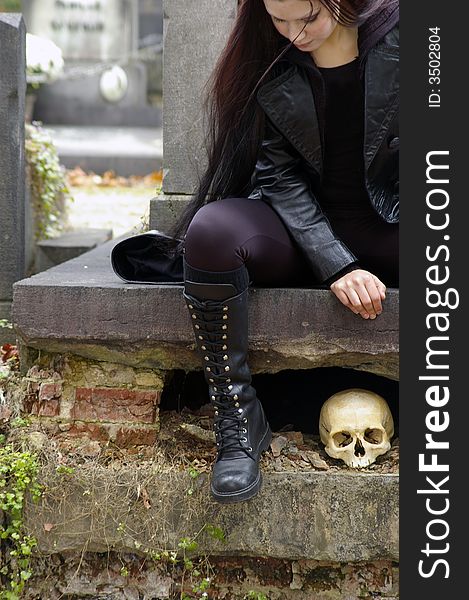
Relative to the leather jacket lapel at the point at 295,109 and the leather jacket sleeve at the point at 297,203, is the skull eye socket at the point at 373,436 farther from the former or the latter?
the leather jacket lapel at the point at 295,109

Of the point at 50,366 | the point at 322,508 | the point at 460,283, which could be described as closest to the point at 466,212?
the point at 460,283

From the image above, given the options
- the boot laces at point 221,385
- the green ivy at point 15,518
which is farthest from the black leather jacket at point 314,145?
the green ivy at point 15,518

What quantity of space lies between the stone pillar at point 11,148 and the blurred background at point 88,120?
22.4 inches

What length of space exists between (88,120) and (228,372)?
1067cm

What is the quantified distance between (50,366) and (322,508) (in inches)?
40.6

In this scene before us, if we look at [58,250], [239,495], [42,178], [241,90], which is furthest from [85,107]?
[239,495]

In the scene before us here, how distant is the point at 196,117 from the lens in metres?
3.73

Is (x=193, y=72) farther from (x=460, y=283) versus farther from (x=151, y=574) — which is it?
(x=151, y=574)

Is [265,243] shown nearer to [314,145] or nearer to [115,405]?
[314,145]

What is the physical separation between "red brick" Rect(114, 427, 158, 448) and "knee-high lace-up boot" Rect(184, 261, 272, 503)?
346 millimetres

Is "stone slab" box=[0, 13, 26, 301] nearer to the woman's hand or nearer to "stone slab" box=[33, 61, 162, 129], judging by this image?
the woman's hand

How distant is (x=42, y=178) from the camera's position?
4.87 m

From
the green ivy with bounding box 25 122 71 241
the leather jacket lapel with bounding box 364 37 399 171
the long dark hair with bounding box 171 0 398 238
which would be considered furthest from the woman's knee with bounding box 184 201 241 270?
the green ivy with bounding box 25 122 71 241

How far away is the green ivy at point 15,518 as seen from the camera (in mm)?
3062
